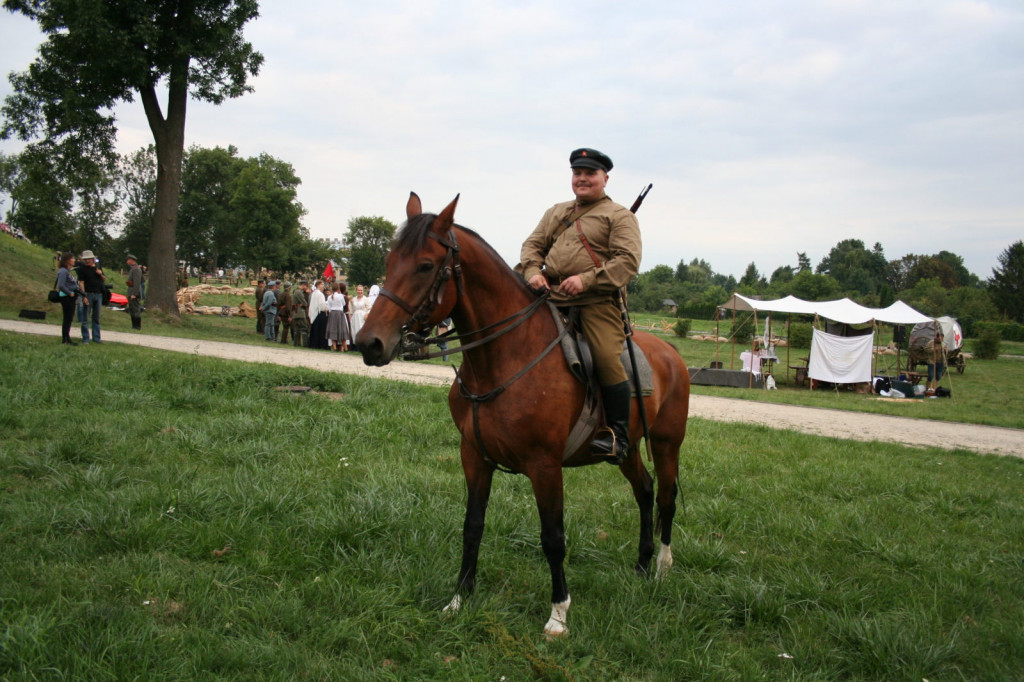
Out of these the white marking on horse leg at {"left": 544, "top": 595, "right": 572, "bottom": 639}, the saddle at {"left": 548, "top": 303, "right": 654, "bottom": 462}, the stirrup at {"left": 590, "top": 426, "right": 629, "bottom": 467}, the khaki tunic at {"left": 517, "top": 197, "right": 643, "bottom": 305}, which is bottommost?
the white marking on horse leg at {"left": 544, "top": 595, "right": 572, "bottom": 639}

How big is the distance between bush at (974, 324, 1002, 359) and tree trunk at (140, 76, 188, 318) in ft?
139

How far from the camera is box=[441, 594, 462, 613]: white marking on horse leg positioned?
13.2 feet

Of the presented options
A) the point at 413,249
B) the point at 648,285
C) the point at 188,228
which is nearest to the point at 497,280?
the point at 413,249

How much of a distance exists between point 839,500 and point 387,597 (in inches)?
202

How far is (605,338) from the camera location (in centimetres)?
434

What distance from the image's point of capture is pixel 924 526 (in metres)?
6.15

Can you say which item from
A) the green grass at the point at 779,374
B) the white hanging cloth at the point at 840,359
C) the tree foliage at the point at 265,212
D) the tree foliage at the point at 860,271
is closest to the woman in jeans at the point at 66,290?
the green grass at the point at 779,374

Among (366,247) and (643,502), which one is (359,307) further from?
(366,247)

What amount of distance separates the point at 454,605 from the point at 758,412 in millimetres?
11432

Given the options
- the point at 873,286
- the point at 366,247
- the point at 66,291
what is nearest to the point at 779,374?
the point at 66,291

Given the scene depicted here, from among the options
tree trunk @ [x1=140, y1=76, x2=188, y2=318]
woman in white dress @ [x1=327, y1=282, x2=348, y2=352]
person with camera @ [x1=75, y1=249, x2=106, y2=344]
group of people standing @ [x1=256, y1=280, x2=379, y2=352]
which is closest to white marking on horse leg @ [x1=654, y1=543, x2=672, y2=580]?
person with camera @ [x1=75, y1=249, x2=106, y2=344]

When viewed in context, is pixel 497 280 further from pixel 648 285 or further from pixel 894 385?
pixel 648 285

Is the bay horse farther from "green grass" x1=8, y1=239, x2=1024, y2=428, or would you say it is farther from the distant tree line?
the distant tree line

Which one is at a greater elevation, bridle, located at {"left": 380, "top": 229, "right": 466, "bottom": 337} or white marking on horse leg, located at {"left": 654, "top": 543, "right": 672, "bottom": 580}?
bridle, located at {"left": 380, "top": 229, "right": 466, "bottom": 337}
